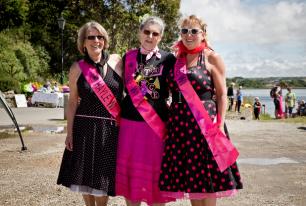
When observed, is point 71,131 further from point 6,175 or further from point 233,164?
point 6,175

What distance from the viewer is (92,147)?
12.3ft

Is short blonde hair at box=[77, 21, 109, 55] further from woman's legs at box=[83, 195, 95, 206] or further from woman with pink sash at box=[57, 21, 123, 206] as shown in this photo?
woman's legs at box=[83, 195, 95, 206]

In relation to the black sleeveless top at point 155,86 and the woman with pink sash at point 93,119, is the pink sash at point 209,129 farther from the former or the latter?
the woman with pink sash at point 93,119

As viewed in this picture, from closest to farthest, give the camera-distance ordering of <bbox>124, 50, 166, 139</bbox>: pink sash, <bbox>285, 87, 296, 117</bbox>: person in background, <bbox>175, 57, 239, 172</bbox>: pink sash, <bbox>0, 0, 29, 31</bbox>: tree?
<bbox>175, 57, 239, 172</bbox>: pink sash
<bbox>124, 50, 166, 139</bbox>: pink sash
<bbox>285, 87, 296, 117</bbox>: person in background
<bbox>0, 0, 29, 31</bbox>: tree

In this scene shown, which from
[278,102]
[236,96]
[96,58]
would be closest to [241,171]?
[96,58]

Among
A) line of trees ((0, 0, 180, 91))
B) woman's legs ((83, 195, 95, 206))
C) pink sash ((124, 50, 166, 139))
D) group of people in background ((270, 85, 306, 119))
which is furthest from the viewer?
line of trees ((0, 0, 180, 91))

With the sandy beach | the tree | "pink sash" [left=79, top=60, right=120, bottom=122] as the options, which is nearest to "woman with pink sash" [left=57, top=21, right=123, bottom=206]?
"pink sash" [left=79, top=60, right=120, bottom=122]

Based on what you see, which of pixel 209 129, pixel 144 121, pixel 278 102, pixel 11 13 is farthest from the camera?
pixel 11 13

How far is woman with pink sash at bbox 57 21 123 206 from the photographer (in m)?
3.74

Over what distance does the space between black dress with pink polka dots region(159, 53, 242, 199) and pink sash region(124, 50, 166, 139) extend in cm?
11

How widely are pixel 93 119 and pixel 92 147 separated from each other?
238 millimetres

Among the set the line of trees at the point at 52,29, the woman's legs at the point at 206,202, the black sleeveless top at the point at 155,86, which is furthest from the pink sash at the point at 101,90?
the line of trees at the point at 52,29

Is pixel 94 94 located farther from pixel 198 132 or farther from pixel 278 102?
pixel 278 102

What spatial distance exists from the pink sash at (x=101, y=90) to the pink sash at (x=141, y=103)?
6.7 inches
